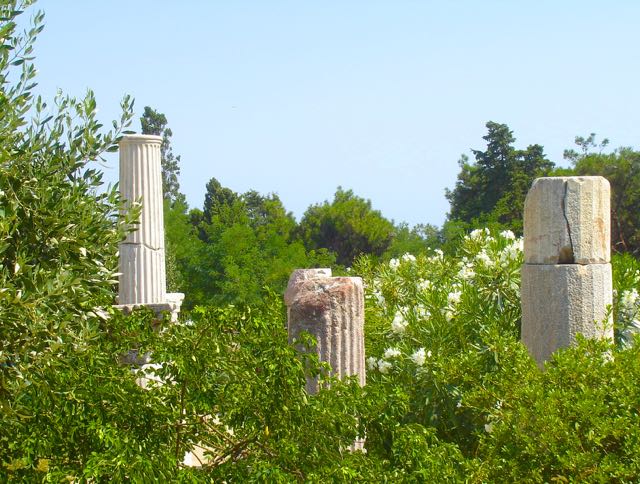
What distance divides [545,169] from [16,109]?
2960 cm

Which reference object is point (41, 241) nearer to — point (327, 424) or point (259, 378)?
point (259, 378)

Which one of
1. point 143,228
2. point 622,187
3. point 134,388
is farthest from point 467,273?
point 622,187

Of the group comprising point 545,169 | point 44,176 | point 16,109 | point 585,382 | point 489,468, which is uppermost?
point 545,169

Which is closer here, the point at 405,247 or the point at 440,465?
the point at 440,465

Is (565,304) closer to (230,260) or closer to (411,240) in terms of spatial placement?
(230,260)

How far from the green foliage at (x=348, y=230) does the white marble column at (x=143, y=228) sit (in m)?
24.7

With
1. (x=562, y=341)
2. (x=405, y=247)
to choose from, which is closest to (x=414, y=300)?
(x=562, y=341)

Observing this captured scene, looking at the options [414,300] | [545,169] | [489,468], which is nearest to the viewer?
[489,468]

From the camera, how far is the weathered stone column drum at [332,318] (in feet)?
21.5

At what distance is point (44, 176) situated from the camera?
4.78 meters

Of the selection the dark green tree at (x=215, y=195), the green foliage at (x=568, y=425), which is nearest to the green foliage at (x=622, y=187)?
the dark green tree at (x=215, y=195)

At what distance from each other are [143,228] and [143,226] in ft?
0.12

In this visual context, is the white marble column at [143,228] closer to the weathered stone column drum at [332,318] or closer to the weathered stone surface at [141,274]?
the weathered stone surface at [141,274]

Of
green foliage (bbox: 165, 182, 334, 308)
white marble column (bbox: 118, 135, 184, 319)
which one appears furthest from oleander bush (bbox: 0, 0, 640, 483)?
green foliage (bbox: 165, 182, 334, 308)
